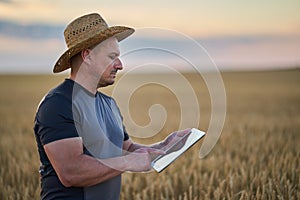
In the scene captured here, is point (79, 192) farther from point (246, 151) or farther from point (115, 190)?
point (246, 151)

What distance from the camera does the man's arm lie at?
2.68 metres

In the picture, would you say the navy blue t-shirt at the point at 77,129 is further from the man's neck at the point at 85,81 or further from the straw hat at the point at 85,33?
the straw hat at the point at 85,33

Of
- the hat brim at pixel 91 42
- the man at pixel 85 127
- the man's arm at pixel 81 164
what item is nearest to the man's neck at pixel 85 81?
the man at pixel 85 127

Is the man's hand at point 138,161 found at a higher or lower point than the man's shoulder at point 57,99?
lower

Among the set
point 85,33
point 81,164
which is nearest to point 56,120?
point 81,164

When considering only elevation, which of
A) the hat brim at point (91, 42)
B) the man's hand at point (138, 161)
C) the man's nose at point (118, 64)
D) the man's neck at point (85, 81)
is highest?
the hat brim at point (91, 42)

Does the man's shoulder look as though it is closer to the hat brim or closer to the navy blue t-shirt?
the navy blue t-shirt

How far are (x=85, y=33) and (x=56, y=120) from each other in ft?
1.83

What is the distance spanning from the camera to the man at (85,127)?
2.70 m

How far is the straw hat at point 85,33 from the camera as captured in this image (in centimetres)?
289

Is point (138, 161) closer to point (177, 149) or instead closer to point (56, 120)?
point (177, 149)

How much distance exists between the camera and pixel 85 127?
2.81m

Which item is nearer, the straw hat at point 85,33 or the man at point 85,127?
the man at point 85,127

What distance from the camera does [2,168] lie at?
5746mm
